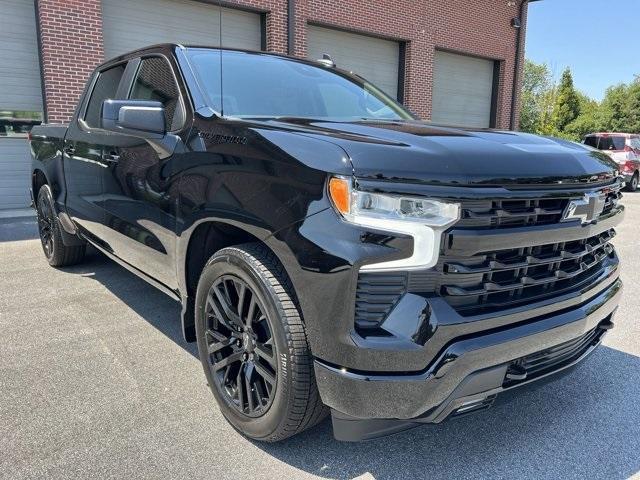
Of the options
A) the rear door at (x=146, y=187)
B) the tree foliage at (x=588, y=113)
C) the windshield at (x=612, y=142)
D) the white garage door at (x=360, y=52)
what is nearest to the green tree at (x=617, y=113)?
the tree foliage at (x=588, y=113)

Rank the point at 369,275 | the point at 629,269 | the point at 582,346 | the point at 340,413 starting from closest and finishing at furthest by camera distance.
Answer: the point at 369,275 < the point at 340,413 < the point at 582,346 < the point at 629,269

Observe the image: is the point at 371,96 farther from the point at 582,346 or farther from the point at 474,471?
the point at 474,471

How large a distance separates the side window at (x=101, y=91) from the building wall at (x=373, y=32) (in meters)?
5.55

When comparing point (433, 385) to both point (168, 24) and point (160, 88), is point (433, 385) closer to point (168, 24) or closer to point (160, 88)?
point (160, 88)

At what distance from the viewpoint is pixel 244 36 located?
36.2 ft

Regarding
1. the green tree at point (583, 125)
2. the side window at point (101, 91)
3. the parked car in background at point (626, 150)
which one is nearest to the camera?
the side window at point (101, 91)

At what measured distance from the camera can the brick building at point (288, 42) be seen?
29.2 ft

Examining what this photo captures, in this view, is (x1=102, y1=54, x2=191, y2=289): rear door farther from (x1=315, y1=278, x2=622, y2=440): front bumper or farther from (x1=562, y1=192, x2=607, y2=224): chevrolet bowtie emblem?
(x1=562, y1=192, x2=607, y2=224): chevrolet bowtie emblem

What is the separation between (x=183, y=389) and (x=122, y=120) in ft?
4.79

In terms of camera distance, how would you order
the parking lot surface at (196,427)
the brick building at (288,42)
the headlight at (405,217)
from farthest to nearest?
the brick building at (288,42)
the parking lot surface at (196,427)
the headlight at (405,217)

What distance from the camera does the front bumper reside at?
181cm

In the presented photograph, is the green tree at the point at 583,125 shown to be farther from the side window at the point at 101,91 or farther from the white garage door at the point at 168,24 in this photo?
the side window at the point at 101,91

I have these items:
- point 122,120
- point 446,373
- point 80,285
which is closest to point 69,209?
point 80,285

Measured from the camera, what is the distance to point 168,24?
398 inches
